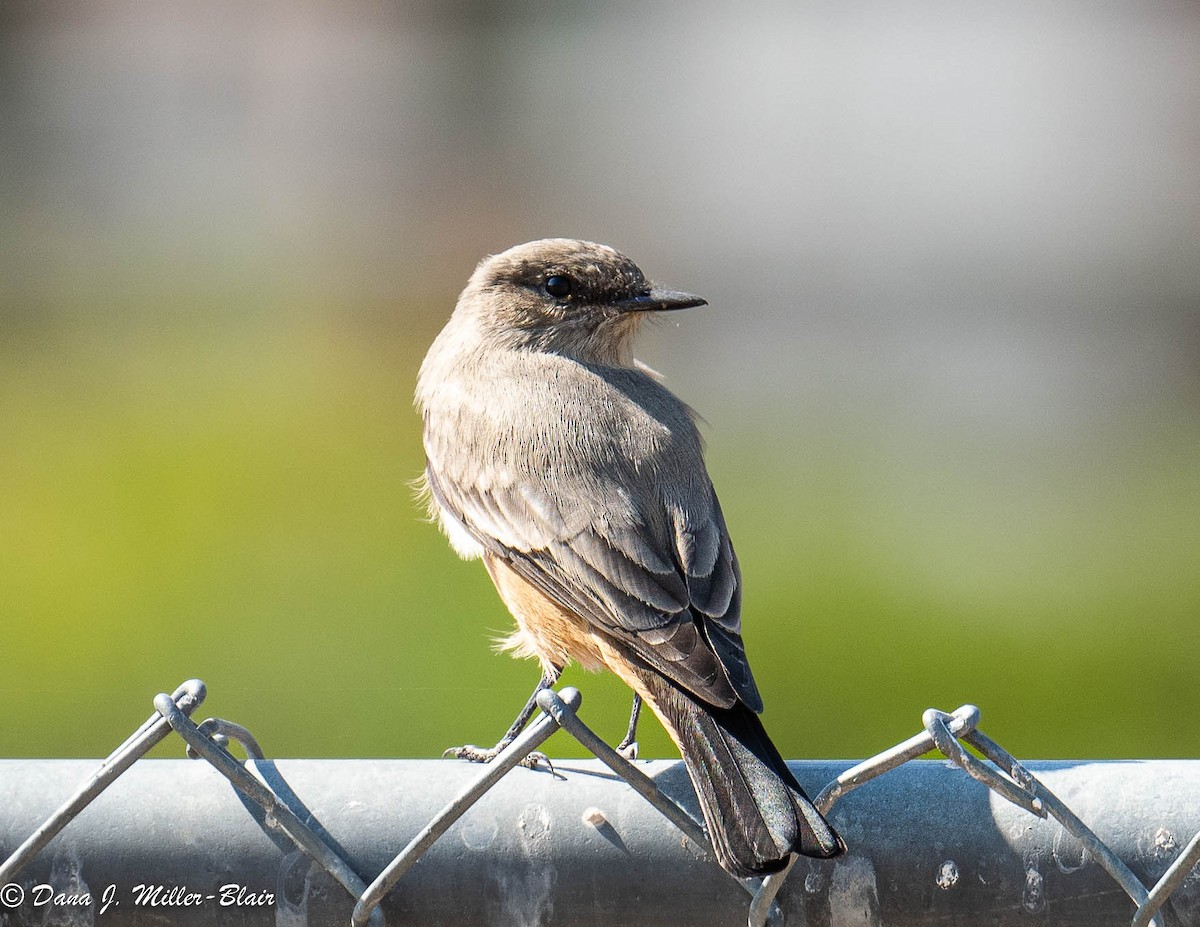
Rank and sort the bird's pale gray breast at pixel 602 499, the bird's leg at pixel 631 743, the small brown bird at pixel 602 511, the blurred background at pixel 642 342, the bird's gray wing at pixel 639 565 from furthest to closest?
the blurred background at pixel 642 342, the bird's leg at pixel 631 743, the bird's pale gray breast at pixel 602 499, the bird's gray wing at pixel 639 565, the small brown bird at pixel 602 511

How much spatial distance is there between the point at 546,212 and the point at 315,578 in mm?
4448

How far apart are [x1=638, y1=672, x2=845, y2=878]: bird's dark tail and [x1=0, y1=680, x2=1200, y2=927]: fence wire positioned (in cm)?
3

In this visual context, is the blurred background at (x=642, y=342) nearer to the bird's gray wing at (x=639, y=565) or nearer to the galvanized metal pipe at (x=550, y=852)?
the bird's gray wing at (x=639, y=565)

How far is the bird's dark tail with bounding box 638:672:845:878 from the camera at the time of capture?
1.89 meters

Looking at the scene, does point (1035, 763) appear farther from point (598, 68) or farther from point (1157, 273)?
point (598, 68)

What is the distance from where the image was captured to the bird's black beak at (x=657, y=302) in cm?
389

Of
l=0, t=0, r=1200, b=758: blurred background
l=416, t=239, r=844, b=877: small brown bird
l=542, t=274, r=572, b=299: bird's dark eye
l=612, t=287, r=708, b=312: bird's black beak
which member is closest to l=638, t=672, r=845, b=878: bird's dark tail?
l=416, t=239, r=844, b=877: small brown bird

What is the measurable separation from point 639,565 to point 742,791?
917 mm

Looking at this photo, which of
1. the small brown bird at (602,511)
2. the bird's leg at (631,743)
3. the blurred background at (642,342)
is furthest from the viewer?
the blurred background at (642,342)

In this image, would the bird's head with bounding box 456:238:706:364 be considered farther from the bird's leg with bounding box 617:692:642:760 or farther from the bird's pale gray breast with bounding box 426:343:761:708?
the bird's leg with bounding box 617:692:642:760

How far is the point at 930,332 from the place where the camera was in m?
10.5

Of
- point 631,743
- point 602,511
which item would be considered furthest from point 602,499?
point 631,743

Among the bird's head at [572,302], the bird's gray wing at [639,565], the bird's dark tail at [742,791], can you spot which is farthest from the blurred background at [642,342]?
the bird's dark tail at [742,791]

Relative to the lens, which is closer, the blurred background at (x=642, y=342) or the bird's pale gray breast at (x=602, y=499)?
the bird's pale gray breast at (x=602, y=499)
